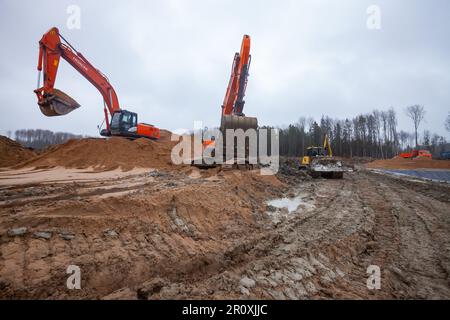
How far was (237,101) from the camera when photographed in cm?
1129

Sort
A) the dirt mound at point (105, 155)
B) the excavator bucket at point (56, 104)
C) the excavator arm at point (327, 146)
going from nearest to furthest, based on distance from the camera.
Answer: the excavator bucket at point (56, 104), the dirt mound at point (105, 155), the excavator arm at point (327, 146)

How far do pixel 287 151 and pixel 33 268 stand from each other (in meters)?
58.1

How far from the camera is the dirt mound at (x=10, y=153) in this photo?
11867 mm

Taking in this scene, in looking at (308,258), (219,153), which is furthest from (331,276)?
(219,153)

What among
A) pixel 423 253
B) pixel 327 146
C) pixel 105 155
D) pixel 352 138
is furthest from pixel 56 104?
pixel 352 138

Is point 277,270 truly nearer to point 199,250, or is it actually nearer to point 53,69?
point 199,250

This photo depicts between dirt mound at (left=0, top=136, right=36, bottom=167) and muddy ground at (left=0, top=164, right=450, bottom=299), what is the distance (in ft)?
32.0

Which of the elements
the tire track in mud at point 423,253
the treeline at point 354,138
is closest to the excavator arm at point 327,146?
the tire track in mud at point 423,253

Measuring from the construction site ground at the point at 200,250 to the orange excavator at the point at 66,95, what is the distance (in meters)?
6.83

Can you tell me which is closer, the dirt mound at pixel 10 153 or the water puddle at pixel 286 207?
the water puddle at pixel 286 207

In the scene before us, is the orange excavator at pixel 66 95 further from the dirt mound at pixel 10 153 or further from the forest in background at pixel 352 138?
the forest in background at pixel 352 138

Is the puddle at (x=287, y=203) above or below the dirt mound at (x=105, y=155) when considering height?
below

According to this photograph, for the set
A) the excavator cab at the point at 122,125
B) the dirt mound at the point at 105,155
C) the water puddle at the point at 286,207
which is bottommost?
the water puddle at the point at 286,207
